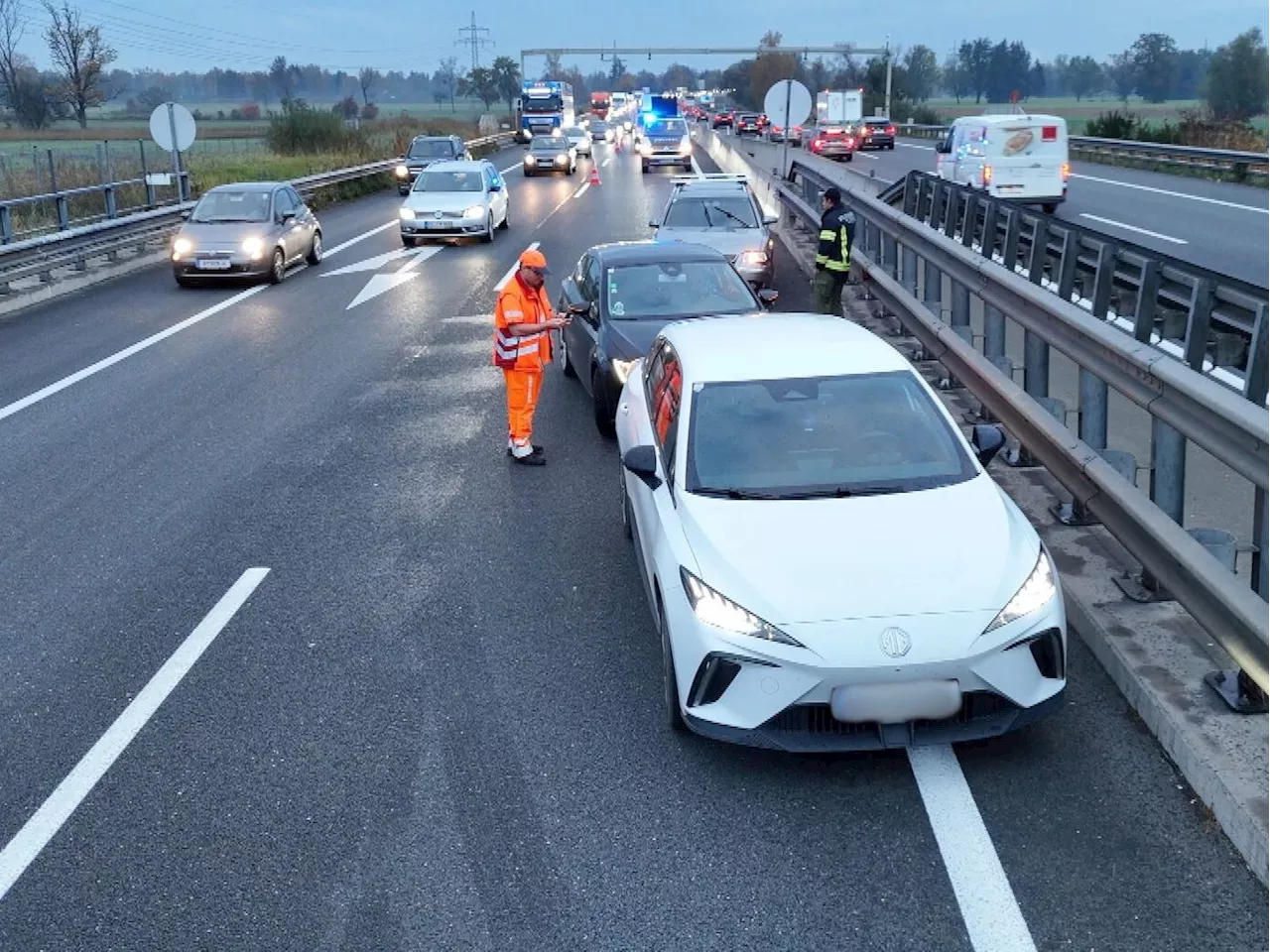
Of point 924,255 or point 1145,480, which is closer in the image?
point 1145,480

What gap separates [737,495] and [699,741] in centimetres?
116

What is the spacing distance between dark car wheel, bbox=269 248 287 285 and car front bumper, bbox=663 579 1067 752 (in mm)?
17737

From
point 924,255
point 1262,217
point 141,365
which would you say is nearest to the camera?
point 924,255

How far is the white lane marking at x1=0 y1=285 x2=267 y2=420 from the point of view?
42.5 feet

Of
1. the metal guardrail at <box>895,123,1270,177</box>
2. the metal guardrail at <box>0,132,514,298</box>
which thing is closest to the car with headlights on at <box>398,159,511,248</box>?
the metal guardrail at <box>0,132,514,298</box>

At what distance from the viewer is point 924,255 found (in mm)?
12109

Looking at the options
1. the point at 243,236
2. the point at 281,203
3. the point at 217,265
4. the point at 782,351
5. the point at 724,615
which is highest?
the point at 782,351

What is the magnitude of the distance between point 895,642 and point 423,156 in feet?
134

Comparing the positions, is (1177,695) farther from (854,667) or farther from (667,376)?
(667,376)

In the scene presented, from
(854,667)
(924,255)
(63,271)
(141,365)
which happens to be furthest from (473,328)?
(854,667)

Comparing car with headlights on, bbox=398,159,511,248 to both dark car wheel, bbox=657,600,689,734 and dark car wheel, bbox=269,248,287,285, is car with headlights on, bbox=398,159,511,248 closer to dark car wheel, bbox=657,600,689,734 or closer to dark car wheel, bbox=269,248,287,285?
dark car wheel, bbox=269,248,287,285

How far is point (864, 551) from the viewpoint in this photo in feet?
18.2

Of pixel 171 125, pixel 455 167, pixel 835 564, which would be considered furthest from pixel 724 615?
pixel 171 125

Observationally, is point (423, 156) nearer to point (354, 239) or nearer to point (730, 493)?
point (354, 239)
